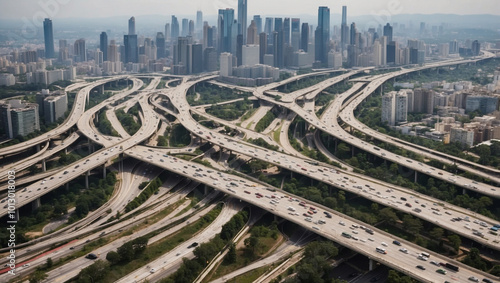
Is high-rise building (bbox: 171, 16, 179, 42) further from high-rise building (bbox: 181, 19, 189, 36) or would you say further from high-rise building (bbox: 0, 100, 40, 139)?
high-rise building (bbox: 0, 100, 40, 139)

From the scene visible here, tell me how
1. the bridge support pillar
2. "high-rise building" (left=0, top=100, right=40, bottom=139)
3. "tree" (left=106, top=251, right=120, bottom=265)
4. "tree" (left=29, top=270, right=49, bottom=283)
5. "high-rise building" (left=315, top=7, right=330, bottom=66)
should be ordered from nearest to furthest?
"tree" (left=29, top=270, right=49, bottom=283)
"tree" (left=106, top=251, right=120, bottom=265)
the bridge support pillar
"high-rise building" (left=0, top=100, right=40, bottom=139)
"high-rise building" (left=315, top=7, right=330, bottom=66)

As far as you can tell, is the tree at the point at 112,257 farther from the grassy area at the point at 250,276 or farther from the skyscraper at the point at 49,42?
the skyscraper at the point at 49,42

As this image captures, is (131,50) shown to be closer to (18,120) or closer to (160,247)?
(18,120)

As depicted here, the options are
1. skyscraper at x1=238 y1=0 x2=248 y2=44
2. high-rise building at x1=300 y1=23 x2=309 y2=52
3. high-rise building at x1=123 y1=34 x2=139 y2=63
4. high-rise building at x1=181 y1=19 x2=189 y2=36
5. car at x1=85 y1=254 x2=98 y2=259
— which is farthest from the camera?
high-rise building at x1=181 y1=19 x2=189 y2=36

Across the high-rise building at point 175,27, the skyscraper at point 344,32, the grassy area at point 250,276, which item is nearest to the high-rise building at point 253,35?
the skyscraper at point 344,32

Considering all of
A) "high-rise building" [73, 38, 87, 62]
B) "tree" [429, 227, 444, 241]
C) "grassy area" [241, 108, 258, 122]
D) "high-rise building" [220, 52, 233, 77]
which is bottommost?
"tree" [429, 227, 444, 241]

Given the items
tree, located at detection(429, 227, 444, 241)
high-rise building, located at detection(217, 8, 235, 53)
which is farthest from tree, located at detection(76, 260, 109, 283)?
high-rise building, located at detection(217, 8, 235, 53)

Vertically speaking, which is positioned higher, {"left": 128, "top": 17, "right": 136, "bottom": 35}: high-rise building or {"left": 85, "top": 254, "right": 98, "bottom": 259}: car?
{"left": 128, "top": 17, "right": 136, "bottom": 35}: high-rise building

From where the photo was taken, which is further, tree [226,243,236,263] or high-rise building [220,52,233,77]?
high-rise building [220,52,233,77]
